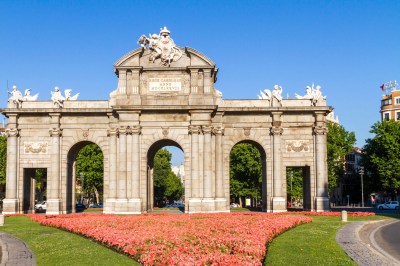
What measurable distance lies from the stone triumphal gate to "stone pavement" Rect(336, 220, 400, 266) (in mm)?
16646

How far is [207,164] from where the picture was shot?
49.5 meters

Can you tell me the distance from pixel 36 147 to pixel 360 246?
36564 millimetres

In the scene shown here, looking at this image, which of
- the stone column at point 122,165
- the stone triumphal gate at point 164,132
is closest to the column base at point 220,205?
the stone triumphal gate at point 164,132

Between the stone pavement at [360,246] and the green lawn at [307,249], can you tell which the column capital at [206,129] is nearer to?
the stone pavement at [360,246]

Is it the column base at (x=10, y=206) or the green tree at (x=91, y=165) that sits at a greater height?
the green tree at (x=91, y=165)

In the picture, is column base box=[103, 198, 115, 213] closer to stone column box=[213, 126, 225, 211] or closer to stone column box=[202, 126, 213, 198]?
stone column box=[202, 126, 213, 198]

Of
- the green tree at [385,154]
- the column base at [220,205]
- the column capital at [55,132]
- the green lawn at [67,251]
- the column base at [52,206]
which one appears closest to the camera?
the green lawn at [67,251]

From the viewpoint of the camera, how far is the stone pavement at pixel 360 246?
65.5 ft

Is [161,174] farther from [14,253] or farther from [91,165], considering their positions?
[14,253]

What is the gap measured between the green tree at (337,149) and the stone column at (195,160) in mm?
37653

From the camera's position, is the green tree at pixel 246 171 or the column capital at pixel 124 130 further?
the green tree at pixel 246 171

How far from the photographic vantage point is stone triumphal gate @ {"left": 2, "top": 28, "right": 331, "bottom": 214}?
49625mm

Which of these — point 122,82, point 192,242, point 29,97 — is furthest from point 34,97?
point 192,242

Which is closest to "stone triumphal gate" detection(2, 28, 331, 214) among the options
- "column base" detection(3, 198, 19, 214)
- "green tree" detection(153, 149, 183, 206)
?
Answer: "column base" detection(3, 198, 19, 214)
